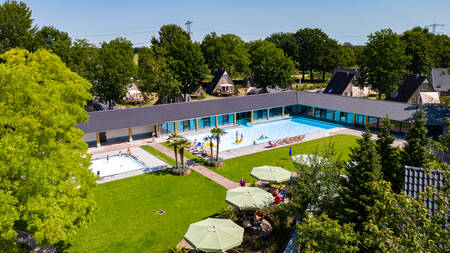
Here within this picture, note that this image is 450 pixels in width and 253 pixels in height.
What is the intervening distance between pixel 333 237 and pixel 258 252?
7808 mm

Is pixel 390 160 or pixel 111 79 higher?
pixel 111 79

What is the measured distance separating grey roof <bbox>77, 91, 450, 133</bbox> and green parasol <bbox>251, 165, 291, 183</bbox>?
20070 millimetres

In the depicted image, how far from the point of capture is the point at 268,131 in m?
48.2

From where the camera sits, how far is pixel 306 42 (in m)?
104

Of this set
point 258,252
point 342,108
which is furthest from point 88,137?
point 342,108

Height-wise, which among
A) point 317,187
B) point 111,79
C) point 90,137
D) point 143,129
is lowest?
point 90,137

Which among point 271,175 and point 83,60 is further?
point 83,60

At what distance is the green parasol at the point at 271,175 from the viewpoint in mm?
25141

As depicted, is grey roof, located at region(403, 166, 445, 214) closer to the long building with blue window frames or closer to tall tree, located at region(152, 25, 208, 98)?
the long building with blue window frames

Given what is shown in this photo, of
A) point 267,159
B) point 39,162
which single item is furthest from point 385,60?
point 39,162

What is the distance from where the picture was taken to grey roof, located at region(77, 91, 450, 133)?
3984 centimetres

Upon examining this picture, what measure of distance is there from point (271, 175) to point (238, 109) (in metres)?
25.0

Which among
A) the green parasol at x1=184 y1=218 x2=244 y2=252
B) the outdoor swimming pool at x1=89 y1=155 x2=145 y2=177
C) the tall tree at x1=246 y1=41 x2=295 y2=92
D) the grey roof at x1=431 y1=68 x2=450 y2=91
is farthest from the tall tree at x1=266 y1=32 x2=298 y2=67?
the green parasol at x1=184 y1=218 x2=244 y2=252

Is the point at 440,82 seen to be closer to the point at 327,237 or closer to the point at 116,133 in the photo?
the point at 116,133
